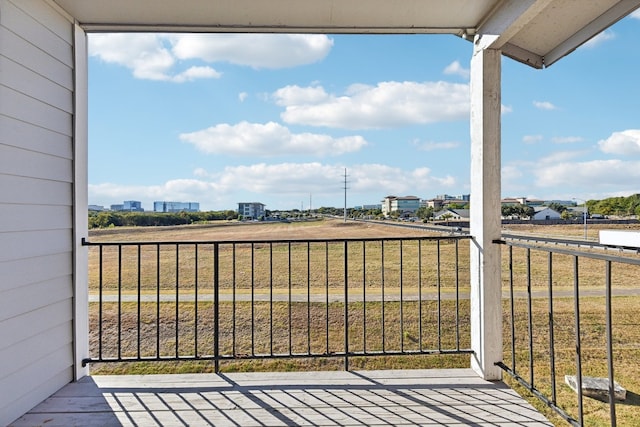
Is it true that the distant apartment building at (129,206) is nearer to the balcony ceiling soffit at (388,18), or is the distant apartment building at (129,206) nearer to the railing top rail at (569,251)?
the balcony ceiling soffit at (388,18)

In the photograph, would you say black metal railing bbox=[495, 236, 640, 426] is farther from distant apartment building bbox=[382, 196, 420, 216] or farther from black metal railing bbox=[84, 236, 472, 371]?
distant apartment building bbox=[382, 196, 420, 216]

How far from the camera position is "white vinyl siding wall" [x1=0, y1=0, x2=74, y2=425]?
1694 millimetres

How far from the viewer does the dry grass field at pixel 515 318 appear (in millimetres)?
2424

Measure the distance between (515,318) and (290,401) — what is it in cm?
506

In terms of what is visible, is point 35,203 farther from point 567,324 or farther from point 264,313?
point 567,324

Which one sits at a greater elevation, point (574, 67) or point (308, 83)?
point (308, 83)

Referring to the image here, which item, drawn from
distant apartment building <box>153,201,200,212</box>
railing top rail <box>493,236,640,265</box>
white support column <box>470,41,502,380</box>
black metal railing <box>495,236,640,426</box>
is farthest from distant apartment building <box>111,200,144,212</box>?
black metal railing <box>495,236,640,426</box>

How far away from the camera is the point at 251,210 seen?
6281 millimetres

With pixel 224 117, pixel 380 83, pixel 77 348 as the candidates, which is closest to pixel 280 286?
pixel 224 117

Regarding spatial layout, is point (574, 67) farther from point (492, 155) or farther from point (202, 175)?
point (202, 175)

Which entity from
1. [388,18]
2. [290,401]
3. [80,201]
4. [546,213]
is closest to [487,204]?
[388,18]

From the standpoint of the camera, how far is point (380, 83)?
283 inches

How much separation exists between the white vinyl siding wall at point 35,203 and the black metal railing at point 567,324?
97.3 inches

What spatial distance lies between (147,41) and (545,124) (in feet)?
22.1
